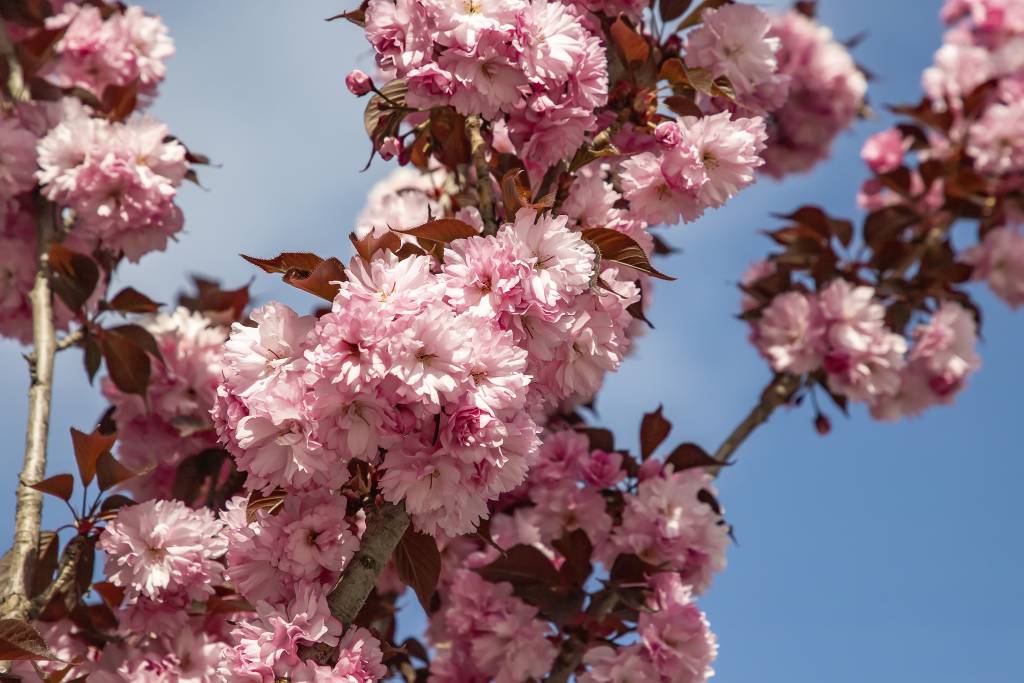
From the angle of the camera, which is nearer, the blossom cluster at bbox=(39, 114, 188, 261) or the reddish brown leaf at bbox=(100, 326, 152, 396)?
the blossom cluster at bbox=(39, 114, 188, 261)

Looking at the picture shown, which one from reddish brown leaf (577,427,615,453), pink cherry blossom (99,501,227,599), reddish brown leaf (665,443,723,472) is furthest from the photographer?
reddish brown leaf (577,427,615,453)

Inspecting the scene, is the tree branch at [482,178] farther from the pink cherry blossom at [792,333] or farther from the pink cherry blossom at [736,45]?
the pink cherry blossom at [792,333]

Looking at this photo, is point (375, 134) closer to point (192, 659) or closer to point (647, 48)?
point (647, 48)

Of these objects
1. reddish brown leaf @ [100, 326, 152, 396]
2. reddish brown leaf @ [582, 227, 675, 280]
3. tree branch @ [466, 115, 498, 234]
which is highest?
tree branch @ [466, 115, 498, 234]

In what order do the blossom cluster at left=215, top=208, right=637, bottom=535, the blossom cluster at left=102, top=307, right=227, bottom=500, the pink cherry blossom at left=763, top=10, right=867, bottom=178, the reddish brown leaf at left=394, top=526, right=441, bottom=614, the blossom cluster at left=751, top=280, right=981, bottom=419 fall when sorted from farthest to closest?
the pink cherry blossom at left=763, top=10, right=867, bottom=178, the blossom cluster at left=751, top=280, right=981, bottom=419, the blossom cluster at left=102, top=307, right=227, bottom=500, the reddish brown leaf at left=394, top=526, right=441, bottom=614, the blossom cluster at left=215, top=208, right=637, bottom=535

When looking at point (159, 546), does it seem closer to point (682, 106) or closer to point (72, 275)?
point (72, 275)

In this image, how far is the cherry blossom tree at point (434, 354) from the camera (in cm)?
163

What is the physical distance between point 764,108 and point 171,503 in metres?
1.63

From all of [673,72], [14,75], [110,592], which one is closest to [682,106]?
[673,72]

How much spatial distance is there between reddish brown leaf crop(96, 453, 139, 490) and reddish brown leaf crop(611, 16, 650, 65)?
4.27 ft

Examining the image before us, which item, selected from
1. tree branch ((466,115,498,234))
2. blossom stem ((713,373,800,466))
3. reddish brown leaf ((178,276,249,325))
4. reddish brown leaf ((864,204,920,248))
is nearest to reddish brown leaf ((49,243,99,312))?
reddish brown leaf ((178,276,249,325))

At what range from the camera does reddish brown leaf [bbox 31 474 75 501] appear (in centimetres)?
213

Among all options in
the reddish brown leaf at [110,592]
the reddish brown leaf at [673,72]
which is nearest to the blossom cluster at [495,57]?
the reddish brown leaf at [673,72]

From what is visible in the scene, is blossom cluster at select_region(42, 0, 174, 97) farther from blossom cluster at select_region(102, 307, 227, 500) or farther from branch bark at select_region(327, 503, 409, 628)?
branch bark at select_region(327, 503, 409, 628)
